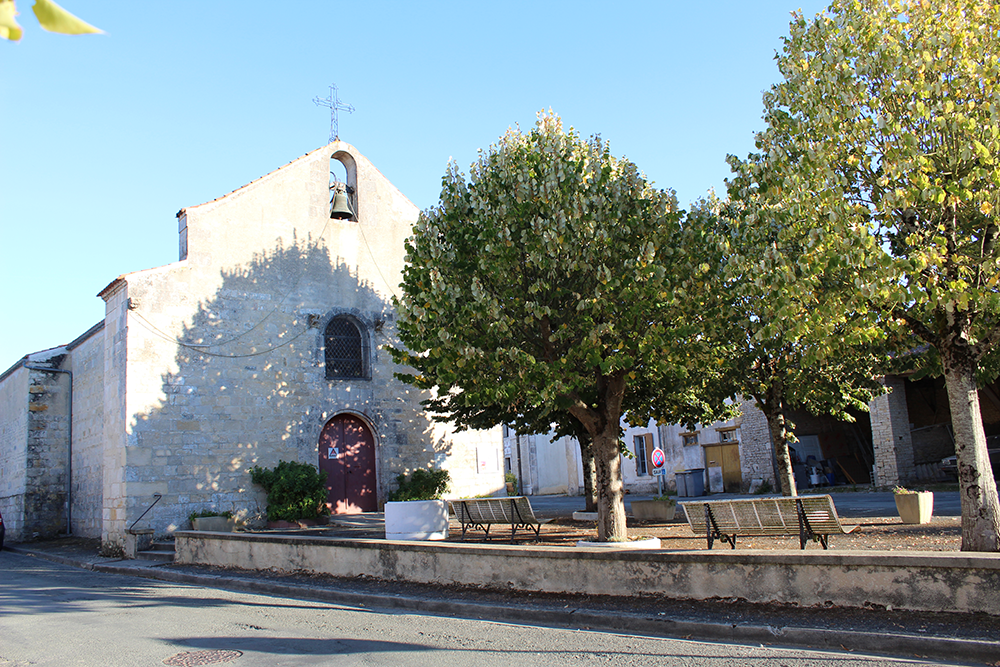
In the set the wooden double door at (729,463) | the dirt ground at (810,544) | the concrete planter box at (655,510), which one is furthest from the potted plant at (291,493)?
the wooden double door at (729,463)

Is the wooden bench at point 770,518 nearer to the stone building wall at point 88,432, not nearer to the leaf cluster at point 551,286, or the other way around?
the leaf cluster at point 551,286

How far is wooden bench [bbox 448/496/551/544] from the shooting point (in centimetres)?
1184

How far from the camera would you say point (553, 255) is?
9.56 m

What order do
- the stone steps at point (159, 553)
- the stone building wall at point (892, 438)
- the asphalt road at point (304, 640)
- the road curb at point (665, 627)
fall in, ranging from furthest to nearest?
the stone building wall at point (892, 438) → the stone steps at point (159, 553) → the asphalt road at point (304, 640) → the road curb at point (665, 627)

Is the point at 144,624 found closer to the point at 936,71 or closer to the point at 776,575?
the point at 776,575

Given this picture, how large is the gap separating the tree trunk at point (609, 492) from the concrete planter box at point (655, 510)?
3.86m

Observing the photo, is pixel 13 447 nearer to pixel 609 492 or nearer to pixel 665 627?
pixel 609 492

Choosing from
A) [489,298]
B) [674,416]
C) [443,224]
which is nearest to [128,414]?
[443,224]

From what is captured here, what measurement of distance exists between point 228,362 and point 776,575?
46.2 feet

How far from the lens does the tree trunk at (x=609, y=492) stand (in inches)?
415

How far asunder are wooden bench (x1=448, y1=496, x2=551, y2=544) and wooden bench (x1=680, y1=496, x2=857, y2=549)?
133 inches

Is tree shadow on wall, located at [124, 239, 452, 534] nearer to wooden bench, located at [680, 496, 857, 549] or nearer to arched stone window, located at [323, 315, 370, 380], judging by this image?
arched stone window, located at [323, 315, 370, 380]

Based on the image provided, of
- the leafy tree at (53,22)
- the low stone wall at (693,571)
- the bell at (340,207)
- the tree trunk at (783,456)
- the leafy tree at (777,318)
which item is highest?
the bell at (340,207)

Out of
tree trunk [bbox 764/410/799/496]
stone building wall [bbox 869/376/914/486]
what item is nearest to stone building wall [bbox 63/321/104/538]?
tree trunk [bbox 764/410/799/496]
